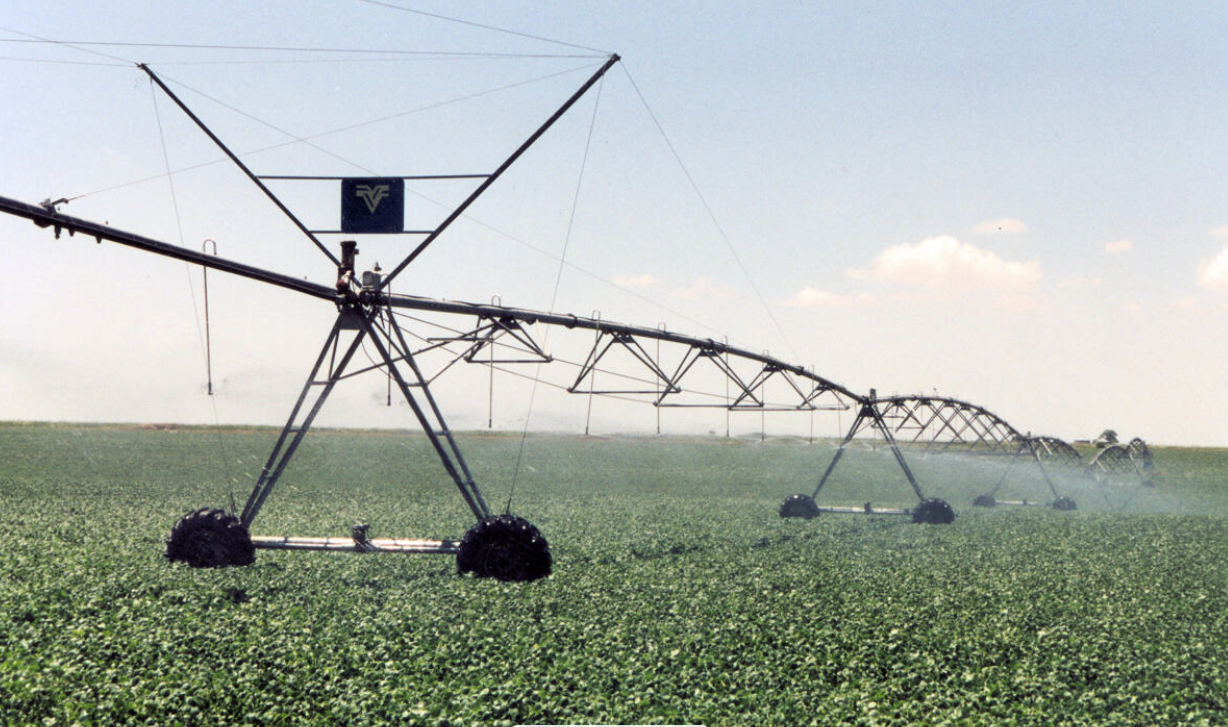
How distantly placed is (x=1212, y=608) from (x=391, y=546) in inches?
660

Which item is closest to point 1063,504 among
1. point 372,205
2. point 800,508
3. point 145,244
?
point 800,508

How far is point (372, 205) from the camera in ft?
53.0

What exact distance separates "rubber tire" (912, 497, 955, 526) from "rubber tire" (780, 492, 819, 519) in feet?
12.1

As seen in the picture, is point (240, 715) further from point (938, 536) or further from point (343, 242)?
point (938, 536)

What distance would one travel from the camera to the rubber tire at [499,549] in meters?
16.9

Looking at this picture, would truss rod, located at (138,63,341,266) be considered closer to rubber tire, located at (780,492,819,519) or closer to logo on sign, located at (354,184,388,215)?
logo on sign, located at (354,184,388,215)

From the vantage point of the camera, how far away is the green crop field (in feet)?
35.9

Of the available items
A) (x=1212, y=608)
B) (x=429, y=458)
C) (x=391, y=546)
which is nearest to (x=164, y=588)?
(x=391, y=546)

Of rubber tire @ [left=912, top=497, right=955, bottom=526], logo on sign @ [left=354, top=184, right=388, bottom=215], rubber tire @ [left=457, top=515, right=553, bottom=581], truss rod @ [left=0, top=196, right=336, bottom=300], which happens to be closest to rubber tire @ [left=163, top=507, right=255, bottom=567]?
rubber tire @ [left=457, top=515, right=553, bottom=581]

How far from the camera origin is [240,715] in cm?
1039

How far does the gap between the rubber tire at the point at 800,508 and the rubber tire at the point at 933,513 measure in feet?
12.1

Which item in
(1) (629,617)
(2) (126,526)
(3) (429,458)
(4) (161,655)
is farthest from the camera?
(3) (429,458)

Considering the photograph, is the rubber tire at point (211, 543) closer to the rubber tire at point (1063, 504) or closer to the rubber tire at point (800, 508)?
the rubber tire at point (800, 508)

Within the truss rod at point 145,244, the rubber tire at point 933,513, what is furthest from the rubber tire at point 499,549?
the rubber tire at point 933,513
